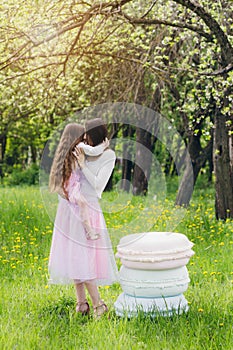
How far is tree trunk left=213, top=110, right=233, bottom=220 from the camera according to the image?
407 inches

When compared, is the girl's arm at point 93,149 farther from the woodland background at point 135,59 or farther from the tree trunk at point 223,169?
the tree trunk at point 223,169

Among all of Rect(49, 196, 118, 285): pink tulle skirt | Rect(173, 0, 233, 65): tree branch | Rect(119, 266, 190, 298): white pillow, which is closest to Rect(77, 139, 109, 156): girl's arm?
Rect(49, 196, 118, 285): pink tulle skirt

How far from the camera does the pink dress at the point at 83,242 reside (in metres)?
4.98

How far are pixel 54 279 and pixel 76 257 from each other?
308 millimetres

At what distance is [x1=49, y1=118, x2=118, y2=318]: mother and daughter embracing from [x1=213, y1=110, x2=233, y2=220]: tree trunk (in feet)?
18.1

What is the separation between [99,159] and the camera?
500 cm

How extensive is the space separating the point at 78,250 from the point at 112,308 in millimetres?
672

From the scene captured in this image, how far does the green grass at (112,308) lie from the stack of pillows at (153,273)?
97mm

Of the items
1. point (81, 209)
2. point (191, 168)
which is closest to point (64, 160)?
point (81, 209)

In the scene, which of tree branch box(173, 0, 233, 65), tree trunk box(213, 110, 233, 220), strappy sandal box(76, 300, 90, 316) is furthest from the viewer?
tree trunk box(213, 110, 233, 220)

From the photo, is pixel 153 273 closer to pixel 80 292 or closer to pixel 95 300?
pixel 95 300

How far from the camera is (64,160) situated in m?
5.06

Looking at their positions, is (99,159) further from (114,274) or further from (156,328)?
(156,328)

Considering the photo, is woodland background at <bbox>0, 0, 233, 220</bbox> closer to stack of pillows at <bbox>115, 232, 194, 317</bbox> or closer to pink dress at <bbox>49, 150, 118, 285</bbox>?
pink dress at <bbox>49, 150, 118, 285</bbox>
